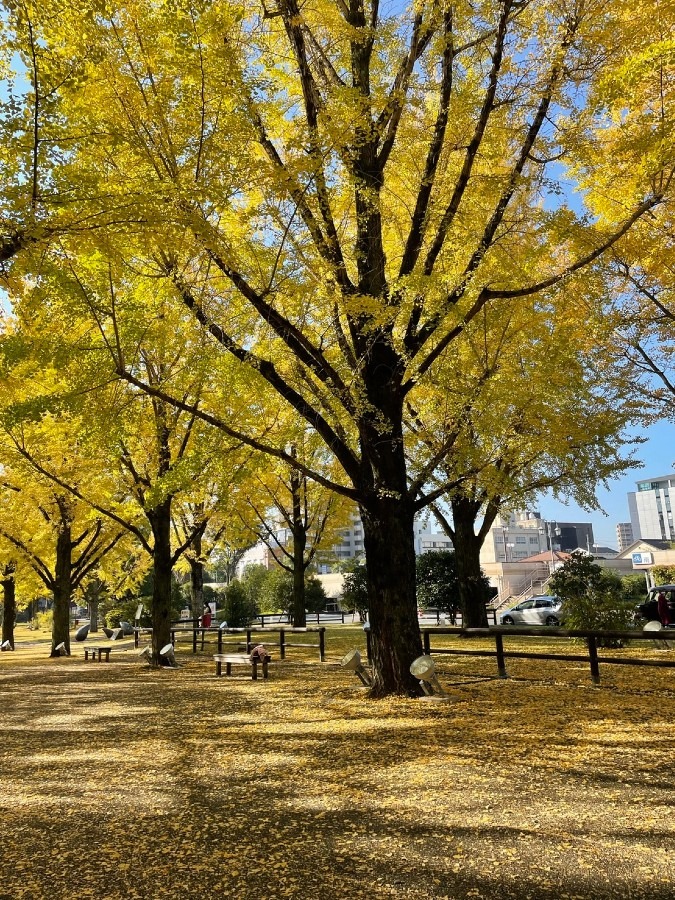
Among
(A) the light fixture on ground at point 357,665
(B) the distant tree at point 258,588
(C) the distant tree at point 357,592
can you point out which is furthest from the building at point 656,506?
(A) the light fixture on ground at point 357,665

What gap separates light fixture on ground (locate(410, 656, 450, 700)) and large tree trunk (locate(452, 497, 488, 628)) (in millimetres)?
9038

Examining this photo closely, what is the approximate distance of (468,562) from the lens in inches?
676

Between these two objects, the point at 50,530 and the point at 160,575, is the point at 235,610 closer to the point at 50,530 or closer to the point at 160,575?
the point at 50,530

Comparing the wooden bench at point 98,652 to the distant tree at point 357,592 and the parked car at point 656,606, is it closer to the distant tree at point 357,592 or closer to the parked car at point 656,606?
the distant tree at point 357,592

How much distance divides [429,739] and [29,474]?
12.1m

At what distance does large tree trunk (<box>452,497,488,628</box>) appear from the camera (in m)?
17.1

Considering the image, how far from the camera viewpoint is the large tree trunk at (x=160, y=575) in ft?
44.8

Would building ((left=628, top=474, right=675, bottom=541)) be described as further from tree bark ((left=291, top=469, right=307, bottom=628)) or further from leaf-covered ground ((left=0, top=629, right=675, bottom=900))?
leaf-covered ground ((left=0, top=629, right=675, bottom=900))

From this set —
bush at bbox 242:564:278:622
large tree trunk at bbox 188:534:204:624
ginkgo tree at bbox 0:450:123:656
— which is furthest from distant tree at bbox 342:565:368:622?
ginkgo tree at bbox 0:450:123:656

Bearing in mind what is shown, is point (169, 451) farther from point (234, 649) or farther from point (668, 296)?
point (668, 296)

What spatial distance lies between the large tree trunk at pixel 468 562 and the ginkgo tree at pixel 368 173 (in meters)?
8.70

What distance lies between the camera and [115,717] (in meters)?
8.06

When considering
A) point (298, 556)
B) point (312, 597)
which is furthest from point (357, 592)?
point (298, 556)

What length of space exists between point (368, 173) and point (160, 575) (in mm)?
9375
